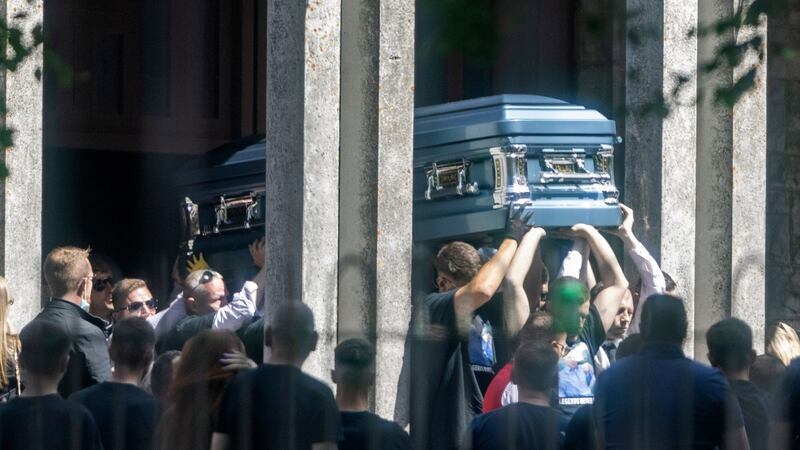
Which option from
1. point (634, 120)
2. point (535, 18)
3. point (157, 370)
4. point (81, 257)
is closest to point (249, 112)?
point (535, 18)

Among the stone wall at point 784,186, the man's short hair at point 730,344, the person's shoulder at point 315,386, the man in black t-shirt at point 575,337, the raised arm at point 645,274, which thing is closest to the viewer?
the person's shoulder at point 315,386

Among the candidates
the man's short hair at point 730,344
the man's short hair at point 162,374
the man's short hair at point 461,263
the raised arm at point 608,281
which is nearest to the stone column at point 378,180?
the man's short hair at point 461,263

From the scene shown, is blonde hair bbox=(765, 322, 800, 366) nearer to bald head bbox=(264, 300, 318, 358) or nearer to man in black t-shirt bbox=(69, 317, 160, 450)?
bald head bbox=(264, 300, 318, 358)

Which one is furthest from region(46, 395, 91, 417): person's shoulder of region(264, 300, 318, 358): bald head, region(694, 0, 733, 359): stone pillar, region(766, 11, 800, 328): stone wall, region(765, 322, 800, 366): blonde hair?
region(766, 11, 800, 328): stone wall

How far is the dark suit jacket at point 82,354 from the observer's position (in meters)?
6.15

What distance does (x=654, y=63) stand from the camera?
8.05m

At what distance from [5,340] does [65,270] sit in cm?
39

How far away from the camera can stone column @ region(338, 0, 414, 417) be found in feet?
23.8

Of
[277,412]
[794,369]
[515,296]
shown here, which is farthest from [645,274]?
[277,412]

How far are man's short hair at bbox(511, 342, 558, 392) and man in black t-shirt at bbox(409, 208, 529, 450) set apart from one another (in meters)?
1.17

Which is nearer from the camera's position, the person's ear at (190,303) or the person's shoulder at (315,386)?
the person's shoulder at (315,386)

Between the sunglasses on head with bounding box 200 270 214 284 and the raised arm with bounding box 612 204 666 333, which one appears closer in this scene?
the sunglasses on head with bounding box 200 270 214 284

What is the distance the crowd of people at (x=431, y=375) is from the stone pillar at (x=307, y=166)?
10.6 inches

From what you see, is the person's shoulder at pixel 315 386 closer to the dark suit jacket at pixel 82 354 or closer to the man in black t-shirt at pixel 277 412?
the man in black t-shirt at pixel 277 412
